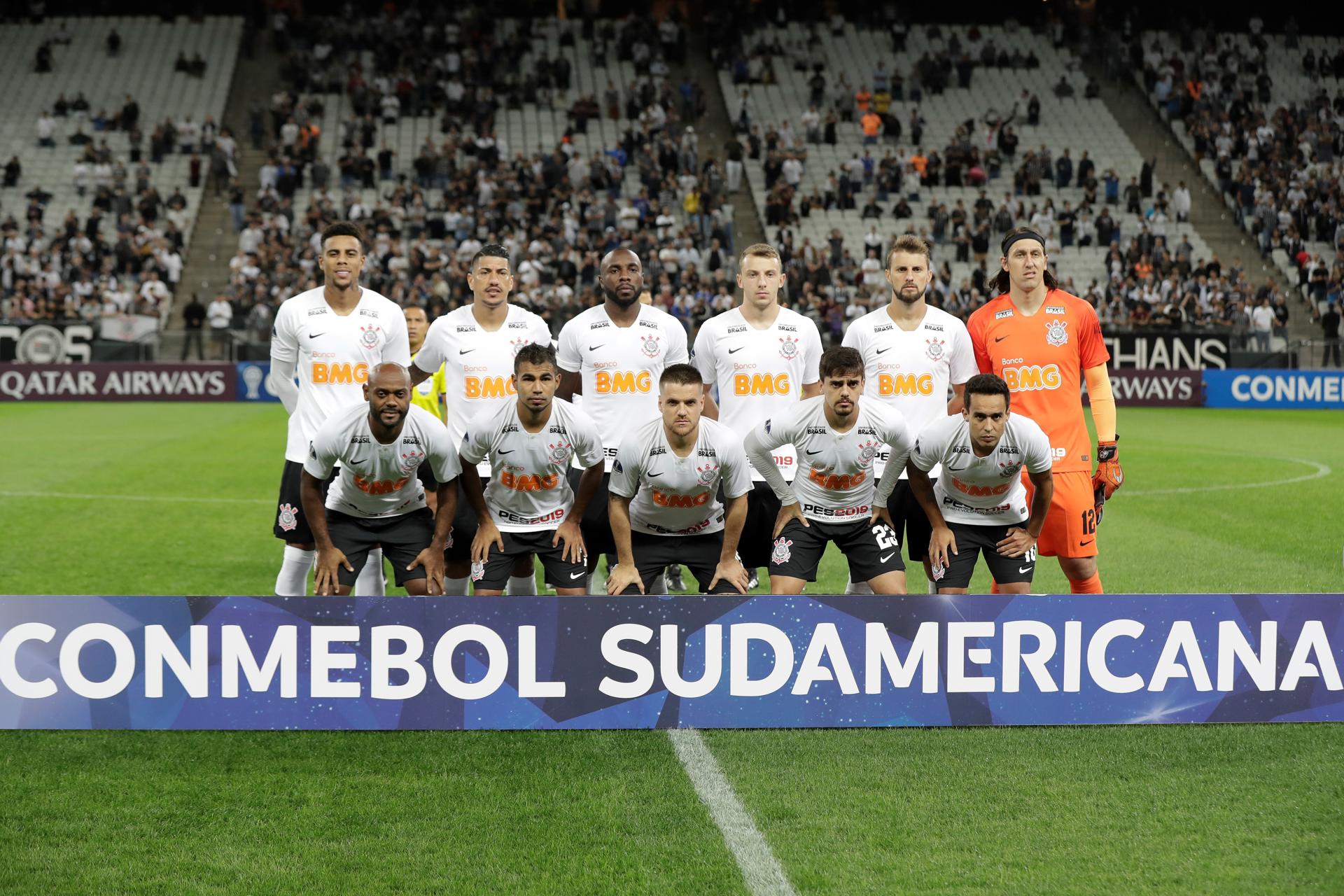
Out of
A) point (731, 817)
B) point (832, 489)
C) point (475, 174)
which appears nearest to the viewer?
point (731, 817)

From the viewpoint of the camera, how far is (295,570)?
7.00 meters

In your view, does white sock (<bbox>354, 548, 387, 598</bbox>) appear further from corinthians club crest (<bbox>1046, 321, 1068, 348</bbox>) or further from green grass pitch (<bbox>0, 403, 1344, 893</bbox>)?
corinthians club crest (<bbox>1046, 321, 1068, 348</bbox>)

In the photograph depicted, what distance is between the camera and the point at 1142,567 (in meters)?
9.52

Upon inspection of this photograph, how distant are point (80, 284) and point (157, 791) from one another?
85.0 feet

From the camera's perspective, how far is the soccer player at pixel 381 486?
6.05 metres

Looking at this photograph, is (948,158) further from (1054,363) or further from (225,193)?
(1054,363)

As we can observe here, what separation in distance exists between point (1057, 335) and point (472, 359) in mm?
2902

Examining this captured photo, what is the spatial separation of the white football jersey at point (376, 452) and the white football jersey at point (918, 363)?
2.08 meters

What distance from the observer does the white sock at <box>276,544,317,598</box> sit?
697 cm

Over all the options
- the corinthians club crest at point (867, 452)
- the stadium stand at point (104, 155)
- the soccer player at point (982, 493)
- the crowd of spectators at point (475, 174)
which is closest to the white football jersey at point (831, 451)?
the corinthians club crest at point (867, 452)

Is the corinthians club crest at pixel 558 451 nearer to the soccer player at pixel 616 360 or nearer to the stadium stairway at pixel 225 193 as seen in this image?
the soccer player at pixel 616 360

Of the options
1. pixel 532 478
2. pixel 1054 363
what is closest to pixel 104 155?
pixel 532 478

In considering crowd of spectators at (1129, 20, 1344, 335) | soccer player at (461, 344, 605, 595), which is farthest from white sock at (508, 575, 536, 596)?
crowd of spectators at (1129, 20, 1344, 335)

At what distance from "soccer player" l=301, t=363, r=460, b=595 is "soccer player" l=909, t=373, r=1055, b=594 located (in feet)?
7.21
